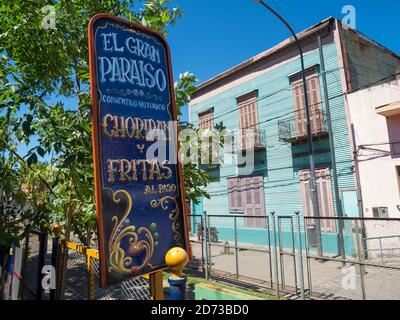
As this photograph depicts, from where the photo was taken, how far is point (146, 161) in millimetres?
2576

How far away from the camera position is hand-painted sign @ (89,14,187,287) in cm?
227

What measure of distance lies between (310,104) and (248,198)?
592cm

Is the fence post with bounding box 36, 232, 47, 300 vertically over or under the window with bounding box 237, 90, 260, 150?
under

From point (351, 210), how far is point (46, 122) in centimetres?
1190

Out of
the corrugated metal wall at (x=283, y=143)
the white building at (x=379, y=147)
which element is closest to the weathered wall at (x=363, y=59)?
the corrugated metal wall at (x=283, y=143)

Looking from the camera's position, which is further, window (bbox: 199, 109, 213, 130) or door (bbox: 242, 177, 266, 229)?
window (bbox: 199, 109, 213, 130)

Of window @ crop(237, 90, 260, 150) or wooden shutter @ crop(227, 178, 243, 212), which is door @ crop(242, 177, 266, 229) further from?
window @ crop(237, 90, 260, 150)

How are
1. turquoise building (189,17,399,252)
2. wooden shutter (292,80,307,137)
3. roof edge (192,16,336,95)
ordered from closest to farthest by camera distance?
turquoise building (189,17,399,252) < roof edge (192,16,336,95) < wooden shutter (292,80,307,137)

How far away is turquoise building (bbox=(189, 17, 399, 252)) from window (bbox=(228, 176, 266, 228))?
5 cm

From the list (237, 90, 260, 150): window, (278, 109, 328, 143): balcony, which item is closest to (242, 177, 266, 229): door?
(237, 90, 260, 150): window

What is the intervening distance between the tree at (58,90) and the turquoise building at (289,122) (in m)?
8.53

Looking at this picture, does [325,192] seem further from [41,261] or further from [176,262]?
[176,262]

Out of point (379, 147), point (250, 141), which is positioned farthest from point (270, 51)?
point (379, 147)
